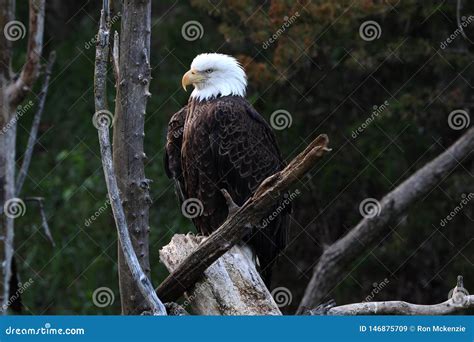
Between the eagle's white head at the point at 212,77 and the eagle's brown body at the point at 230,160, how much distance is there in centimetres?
13

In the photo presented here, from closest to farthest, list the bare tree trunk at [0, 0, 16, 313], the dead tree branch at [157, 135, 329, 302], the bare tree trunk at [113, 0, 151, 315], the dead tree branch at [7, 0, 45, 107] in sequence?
the dead tree branch at [157, 135, 329, 302] < the bare tree trunk at [113, 0, 151, 315] < the bare tree trunk at [0, 0, 16, 313] < the dead tree branch at [7, 0, 45, 107]

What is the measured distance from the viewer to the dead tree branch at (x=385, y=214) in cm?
683

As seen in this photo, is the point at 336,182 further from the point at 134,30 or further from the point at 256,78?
the point at 134,30

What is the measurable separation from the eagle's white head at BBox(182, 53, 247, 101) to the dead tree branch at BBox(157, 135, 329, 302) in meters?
1.64

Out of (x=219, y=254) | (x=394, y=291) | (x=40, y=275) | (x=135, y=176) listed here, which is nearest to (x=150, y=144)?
(x=40, y=275)

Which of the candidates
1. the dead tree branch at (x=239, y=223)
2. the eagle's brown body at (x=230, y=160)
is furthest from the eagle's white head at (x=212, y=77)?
the dead tree branch at (x=239, y=223)

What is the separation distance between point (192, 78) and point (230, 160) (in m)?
0.60

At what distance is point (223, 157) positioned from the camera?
5438mm

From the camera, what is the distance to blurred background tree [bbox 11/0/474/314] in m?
7.01

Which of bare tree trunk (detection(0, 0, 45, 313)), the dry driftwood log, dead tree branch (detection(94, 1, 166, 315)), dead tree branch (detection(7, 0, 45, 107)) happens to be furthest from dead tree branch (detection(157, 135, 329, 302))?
dead tree branch (detection(7, 0, 45, 107))

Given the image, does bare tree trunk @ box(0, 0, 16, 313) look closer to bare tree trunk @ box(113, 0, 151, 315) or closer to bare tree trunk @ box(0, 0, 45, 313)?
bare tree trunk @ box(0, 0, 45, 313)

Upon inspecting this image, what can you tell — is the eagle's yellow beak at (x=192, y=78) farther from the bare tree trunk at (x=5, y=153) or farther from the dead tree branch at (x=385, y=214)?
the dead tree branch at (x=385, y=214)

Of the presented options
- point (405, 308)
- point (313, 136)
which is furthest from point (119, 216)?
point (313, 136)

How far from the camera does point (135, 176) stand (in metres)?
4.57
